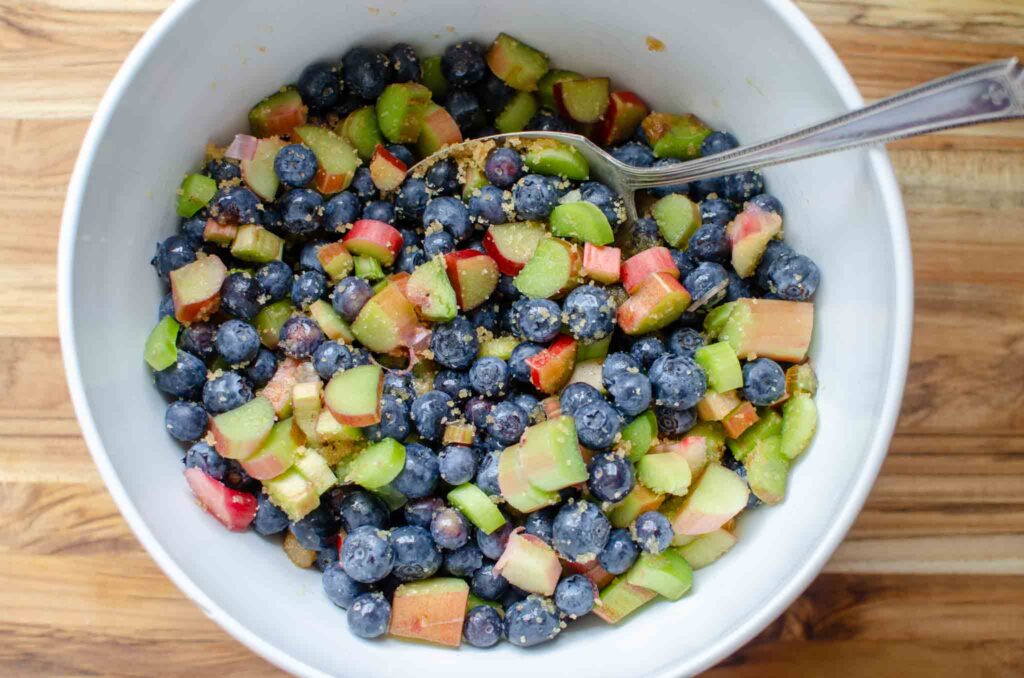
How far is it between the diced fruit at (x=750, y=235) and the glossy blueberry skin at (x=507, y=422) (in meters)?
0.44

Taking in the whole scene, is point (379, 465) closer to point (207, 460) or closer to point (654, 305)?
point (207, 460)

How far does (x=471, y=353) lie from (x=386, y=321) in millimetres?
149

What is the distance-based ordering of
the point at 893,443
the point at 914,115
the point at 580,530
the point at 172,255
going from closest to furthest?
1. the point at 914,115
2. the point at 580,530
3. the point at 172,255
4. the point at 893,443

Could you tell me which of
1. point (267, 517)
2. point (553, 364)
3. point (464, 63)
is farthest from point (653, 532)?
point (464, 63)

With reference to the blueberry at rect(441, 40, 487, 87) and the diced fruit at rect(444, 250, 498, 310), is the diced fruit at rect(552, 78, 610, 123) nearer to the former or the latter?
the blueberry at rect(441, 40, 487, 87)

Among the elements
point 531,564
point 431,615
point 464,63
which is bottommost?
point 431,615

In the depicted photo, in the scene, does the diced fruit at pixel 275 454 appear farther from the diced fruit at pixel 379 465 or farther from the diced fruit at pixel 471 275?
the diced fruit at pixel 471 275

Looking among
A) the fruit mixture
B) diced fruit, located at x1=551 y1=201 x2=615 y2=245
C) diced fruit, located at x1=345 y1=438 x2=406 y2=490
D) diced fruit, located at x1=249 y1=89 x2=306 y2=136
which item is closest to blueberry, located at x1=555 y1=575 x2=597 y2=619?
the fruit mixture

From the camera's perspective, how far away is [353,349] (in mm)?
1487

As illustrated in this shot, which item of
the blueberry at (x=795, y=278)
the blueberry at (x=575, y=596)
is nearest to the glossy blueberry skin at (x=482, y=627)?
the blueberry at (x=575, y=596)

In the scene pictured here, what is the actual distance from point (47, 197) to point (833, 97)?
141 centimetres

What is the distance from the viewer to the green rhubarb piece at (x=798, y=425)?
1.41 m

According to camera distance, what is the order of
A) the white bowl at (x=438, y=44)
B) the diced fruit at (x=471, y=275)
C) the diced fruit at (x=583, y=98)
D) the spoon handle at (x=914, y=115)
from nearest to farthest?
1. the spoon handle at (x=914, y=115)
2. the white bowl at (x=438, y=44)
3. the diced fruit at (x=471, y=275)
4. the diced fruit at (x=583, y=98)

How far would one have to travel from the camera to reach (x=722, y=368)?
141cm
